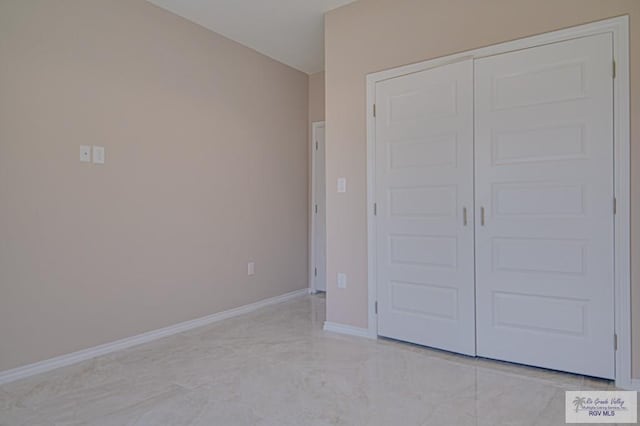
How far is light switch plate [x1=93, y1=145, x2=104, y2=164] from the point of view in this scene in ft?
8.85

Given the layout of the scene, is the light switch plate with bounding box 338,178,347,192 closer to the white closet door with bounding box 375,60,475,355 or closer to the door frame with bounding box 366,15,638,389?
the white closet door with bounding box 375,60,475,355

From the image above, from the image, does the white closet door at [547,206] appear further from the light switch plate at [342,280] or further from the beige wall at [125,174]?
the beige wall at [125,174]

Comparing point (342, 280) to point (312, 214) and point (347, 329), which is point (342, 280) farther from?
point (312, 214)

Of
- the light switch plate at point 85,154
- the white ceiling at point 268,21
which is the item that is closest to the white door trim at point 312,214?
the white ceiling at point 268,21

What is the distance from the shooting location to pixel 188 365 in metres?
2.51

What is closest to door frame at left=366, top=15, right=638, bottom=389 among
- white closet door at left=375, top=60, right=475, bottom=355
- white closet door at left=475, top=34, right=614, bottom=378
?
white closet door at left=475, top=34, right=614, bottom=378

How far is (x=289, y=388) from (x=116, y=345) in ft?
4.82

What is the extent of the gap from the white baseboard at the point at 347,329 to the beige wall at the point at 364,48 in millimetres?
41

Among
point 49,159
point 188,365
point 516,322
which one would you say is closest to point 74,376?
point 188,365

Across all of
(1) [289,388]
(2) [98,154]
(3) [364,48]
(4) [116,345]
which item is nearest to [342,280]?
(1) [289,388]

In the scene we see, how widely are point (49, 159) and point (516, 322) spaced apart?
10.4 feet

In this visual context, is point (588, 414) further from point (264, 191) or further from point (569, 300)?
point (264, 191)

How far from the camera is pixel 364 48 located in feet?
9.95

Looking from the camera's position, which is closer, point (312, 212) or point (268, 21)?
point (268, 21)
